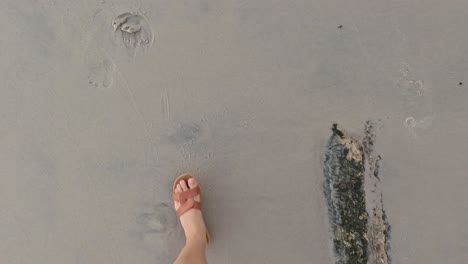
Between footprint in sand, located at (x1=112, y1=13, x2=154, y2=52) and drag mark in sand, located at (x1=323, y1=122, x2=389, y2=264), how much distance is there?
1.07 meters

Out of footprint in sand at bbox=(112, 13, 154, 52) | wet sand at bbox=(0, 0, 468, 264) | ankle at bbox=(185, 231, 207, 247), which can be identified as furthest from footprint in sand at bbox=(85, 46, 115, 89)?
ankle at bbox=(185, 231, 207, 247)

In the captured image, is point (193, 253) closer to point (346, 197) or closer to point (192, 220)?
point (192, 220)

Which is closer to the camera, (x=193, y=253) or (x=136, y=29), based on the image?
(x=193, y=253)

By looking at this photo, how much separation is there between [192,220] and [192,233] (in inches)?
2.6

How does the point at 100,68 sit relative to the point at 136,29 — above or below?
below

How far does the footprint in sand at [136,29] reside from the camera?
241 cm

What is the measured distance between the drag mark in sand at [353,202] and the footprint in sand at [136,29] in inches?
42.3

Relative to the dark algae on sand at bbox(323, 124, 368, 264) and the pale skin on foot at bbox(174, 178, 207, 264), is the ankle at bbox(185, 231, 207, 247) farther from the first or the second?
the dark algae on sand at bbox(323, 124, 368, 264)

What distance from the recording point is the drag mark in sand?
2.35 metres

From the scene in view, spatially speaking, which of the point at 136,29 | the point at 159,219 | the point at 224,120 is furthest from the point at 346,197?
the point at 136,29

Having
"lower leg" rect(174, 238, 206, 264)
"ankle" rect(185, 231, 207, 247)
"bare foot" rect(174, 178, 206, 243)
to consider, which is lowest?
"lower leg" rect(174, 238, 206, 264)

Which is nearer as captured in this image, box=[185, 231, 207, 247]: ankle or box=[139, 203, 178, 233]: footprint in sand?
box=[185, 231, 207, 247]: ankle

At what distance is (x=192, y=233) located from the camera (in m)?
2.33

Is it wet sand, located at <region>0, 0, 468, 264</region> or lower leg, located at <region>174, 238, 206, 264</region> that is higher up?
wet sand, located at <region>0, 0, 468, 264</region>
